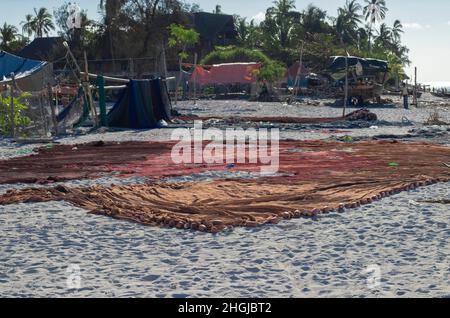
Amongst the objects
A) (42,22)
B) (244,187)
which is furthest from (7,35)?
(244,187)

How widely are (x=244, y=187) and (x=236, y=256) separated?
340cm

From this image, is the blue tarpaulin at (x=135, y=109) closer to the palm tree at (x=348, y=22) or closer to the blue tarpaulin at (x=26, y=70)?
the blue tarpaulin at (x=26, y=70)

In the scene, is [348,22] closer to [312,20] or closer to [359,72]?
[312,20]

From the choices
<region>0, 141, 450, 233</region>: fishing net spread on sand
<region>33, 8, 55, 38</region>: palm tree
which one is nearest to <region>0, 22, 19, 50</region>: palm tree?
<region>33, 8, 55, 38</region>: palm tree

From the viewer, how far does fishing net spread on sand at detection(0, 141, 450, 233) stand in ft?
23.9

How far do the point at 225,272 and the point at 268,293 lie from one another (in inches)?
25.0

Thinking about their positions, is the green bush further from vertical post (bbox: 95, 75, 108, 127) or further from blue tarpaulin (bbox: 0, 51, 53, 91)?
blue tarpaulin (bbox: 0, 51, 53, 91)

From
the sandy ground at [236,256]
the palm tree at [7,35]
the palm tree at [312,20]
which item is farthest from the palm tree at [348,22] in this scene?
the sandy ground at [236,256]

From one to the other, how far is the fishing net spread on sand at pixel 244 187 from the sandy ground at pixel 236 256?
0.30m

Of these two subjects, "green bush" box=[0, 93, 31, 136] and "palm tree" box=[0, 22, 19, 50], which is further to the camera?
"palm tree" box=[0, 22, 19, 50]

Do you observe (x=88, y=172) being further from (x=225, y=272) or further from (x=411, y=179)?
(x=225, y=272)

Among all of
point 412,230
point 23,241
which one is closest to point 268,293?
point 412,230

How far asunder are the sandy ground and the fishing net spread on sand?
298 millimetres

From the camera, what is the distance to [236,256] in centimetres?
562
